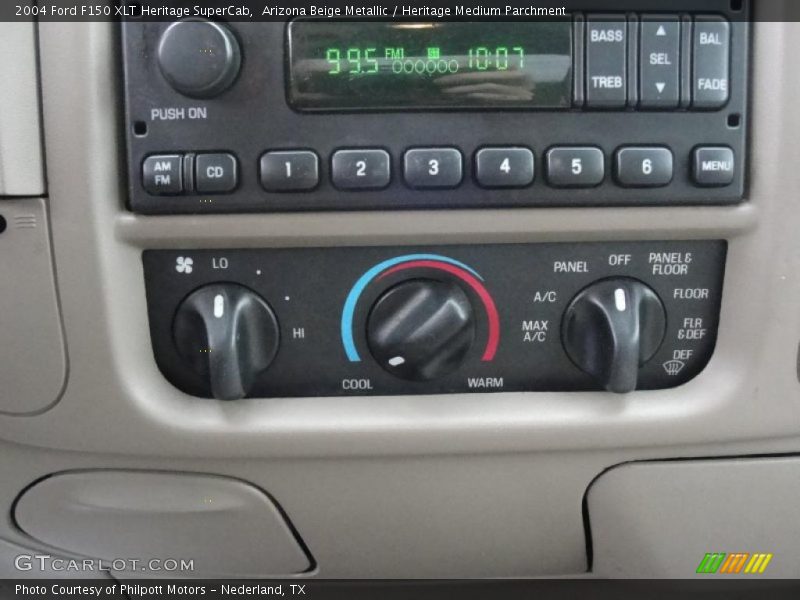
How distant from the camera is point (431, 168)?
1.63ft

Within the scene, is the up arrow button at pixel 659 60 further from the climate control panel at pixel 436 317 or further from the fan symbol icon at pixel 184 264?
the fan symbol icon at pixel 184 264

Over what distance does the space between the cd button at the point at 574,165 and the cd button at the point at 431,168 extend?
64 millimetres

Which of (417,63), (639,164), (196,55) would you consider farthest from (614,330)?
(196,55)

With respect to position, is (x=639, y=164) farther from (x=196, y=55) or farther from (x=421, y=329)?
(x=196, y=55)

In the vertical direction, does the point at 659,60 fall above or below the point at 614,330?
above

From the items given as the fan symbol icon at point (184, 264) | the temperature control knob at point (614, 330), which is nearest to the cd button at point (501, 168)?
the temperature control knob at point (614, 330)

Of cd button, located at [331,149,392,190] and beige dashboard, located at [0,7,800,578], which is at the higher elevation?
cd button, located at [331,149,392,190]

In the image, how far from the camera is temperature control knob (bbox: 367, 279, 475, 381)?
0.53 meters

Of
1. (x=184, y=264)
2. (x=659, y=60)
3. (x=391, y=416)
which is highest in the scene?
(x=659, y=60)

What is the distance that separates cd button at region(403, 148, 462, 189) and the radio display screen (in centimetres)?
3

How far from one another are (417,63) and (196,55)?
0.15m

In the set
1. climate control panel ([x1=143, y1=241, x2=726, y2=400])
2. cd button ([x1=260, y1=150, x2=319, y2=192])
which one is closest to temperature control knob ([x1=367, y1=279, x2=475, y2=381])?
climate control panel ([x1=143, y1=241, x2=726, y2=400])

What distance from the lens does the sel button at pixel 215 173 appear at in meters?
0.50

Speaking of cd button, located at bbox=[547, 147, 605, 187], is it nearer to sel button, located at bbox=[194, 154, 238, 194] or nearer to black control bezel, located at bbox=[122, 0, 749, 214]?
black control bezel, located at bbox=[122, 0, 749, 214]
